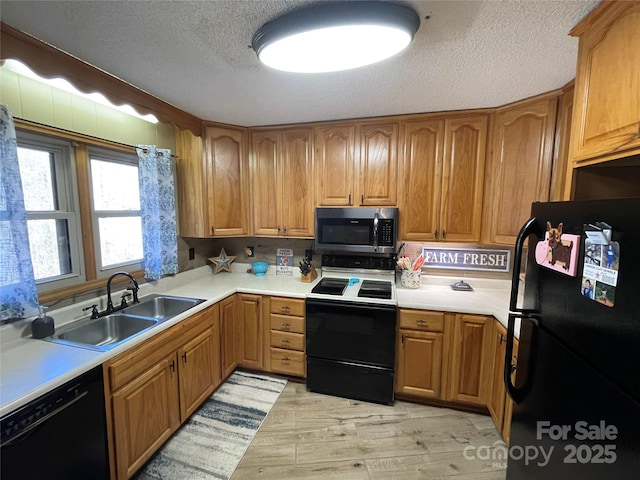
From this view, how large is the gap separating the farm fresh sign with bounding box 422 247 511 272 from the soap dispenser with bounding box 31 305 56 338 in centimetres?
272

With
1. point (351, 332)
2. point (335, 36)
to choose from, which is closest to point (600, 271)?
point (335, 36)

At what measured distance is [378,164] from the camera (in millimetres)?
2389

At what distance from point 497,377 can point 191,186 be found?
2.87 m

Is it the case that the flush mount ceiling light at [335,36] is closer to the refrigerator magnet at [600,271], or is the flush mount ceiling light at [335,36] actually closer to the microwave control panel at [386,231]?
the refrigerator magnet at [600,271]

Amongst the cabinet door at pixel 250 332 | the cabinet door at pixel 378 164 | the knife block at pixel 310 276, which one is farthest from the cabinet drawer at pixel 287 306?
the cabinet door at pixel 378 164

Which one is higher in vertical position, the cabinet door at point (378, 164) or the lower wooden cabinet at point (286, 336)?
the cabinet door at point (378, 164)

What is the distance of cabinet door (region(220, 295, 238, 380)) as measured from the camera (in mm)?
2343

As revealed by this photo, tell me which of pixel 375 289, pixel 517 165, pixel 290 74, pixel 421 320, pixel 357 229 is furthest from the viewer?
pixel 357 229

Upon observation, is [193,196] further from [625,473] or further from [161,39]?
[625,473]

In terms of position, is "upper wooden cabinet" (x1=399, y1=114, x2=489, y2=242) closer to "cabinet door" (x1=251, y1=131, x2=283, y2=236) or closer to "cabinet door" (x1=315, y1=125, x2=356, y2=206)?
"cabinet door" (x1=315, y1=125, x2=356, y2=206)

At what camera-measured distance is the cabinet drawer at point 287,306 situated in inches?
92.4

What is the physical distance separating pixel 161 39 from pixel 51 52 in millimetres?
588

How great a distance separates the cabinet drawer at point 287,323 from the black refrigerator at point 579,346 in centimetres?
154

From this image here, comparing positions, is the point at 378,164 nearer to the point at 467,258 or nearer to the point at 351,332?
the point at 467,258
